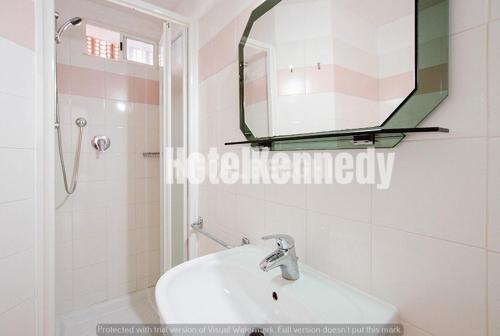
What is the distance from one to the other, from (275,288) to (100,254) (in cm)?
159

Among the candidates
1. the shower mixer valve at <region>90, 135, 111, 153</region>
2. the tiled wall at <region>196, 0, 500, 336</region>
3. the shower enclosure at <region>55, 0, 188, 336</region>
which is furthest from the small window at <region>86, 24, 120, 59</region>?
the tiled wall at <region>196, 0, 500, 336</region>

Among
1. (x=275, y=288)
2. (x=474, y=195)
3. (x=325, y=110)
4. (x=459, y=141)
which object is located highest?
(x=325, y=110)

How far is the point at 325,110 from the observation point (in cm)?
73

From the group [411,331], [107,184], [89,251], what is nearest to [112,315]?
[89,251]

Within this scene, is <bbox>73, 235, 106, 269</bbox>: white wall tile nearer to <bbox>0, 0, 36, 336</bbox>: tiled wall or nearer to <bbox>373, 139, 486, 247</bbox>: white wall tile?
<bbox>0, 0, 36, 336</bbox>: tiled wall

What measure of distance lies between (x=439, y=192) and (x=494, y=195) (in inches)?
3.3

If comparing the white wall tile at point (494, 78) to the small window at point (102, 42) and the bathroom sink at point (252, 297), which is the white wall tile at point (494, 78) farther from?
the small window at point (102, 42)

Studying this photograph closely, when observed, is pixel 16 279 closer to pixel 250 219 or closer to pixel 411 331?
pixel 250 219

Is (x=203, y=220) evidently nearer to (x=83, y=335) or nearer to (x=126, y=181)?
(x=126, y=181)

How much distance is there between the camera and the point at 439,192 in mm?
516

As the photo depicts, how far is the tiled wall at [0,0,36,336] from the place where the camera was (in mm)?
880

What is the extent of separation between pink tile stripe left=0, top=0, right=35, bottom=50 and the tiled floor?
164 cm

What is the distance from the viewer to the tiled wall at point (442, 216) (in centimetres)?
46

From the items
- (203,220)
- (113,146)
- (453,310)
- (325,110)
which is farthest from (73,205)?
(453,310)
